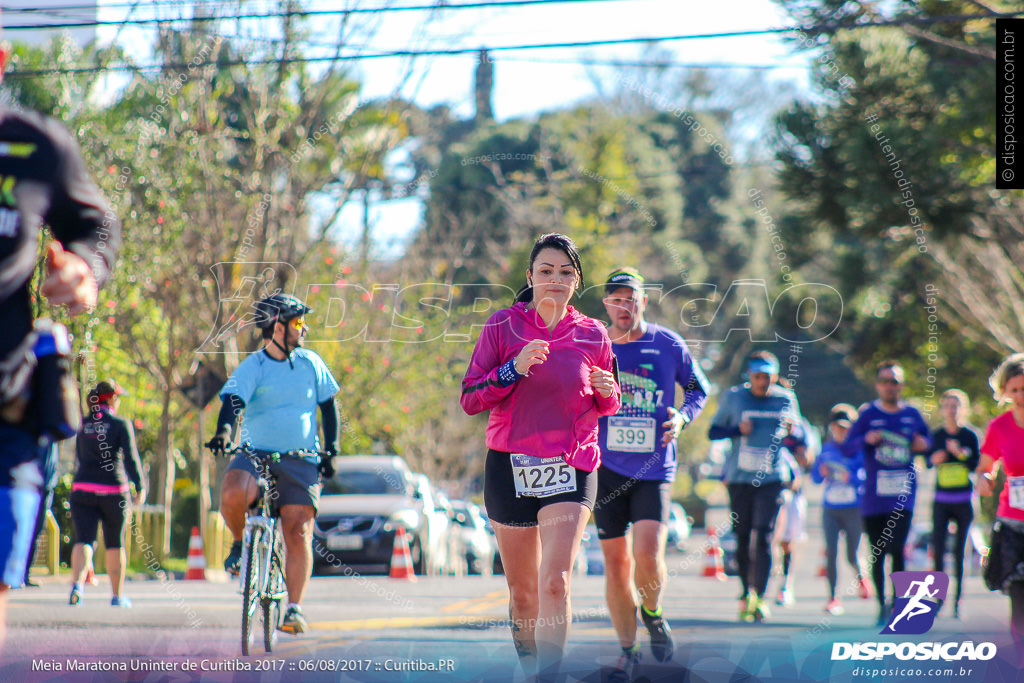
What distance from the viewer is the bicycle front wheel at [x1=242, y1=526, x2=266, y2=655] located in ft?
21.3

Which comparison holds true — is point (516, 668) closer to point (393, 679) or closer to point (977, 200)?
point (393, 679)

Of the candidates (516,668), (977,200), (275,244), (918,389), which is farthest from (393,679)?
(918,389)

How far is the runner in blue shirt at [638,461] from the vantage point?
6.46 meters

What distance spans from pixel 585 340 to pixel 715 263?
3697 cm

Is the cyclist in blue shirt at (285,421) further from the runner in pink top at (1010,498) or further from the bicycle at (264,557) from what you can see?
the runner in pink top at (1010,498)

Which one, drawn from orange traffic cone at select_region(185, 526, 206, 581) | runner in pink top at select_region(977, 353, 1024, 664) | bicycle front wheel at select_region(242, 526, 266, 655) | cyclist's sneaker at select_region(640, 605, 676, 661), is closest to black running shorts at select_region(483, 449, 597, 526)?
cyclist's sneaker at select_region(640, 605, 676, 661)

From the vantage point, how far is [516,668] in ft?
19.3

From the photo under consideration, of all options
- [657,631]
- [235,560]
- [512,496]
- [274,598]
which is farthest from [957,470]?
[512,496]

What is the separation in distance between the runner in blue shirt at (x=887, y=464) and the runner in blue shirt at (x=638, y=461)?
134 inches

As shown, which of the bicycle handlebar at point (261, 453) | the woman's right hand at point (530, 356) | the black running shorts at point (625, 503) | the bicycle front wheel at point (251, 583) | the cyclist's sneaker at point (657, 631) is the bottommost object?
the cyclist's sneaker at point (657, 631)

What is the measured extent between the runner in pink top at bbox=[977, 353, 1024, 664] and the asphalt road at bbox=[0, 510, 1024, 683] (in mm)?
399

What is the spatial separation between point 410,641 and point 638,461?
193cm
